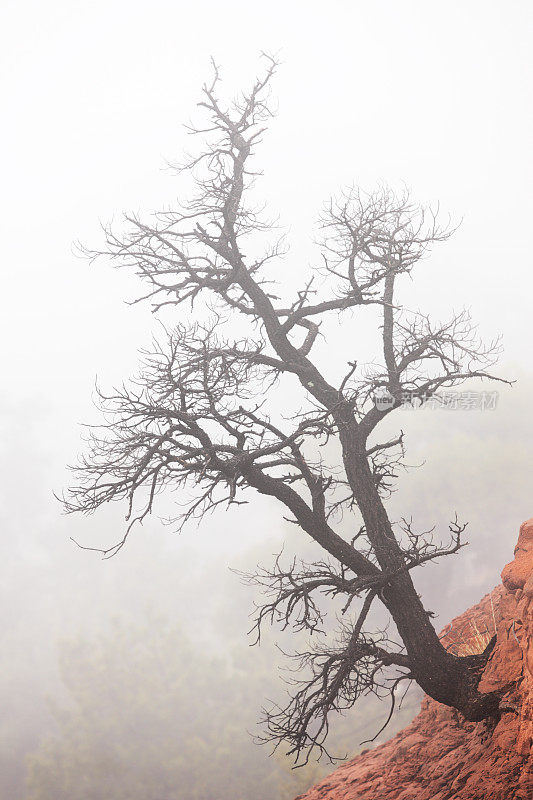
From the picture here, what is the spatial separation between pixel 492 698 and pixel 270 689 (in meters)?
18.3

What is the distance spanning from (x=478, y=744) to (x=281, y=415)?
3.84 metres

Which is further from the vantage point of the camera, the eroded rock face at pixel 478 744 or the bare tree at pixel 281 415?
the bare tree at pixel 281 415

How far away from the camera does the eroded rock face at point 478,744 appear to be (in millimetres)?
4695

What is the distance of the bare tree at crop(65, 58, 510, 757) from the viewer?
536cm

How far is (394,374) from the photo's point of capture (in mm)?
6539

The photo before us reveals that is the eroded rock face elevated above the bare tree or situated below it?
below

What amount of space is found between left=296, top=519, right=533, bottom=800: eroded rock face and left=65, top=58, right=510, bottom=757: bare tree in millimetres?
345

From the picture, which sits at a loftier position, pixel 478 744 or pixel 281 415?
pixel 281 415

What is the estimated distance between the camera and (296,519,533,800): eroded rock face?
15.4 feet

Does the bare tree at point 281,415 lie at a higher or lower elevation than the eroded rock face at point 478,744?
higher

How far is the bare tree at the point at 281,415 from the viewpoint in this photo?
536cm

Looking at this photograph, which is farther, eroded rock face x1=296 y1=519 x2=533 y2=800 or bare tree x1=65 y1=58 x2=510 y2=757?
bare tree x1=65 y1=58 x2=510 y2=757

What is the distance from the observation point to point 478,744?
5453mm

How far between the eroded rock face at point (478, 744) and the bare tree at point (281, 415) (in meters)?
0.34
